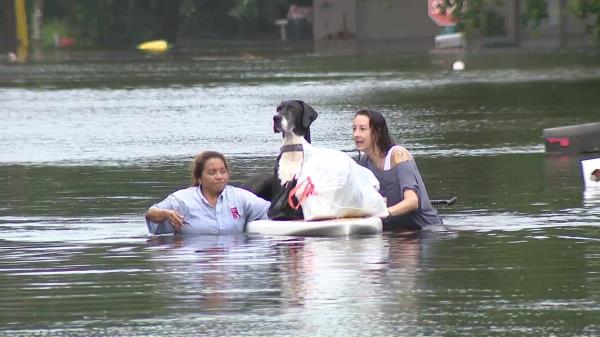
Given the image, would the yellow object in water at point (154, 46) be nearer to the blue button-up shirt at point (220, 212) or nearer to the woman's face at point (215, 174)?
the blue button-up shirt at point (220, 212)

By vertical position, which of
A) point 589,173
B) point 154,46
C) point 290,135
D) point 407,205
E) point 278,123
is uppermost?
point 278,123

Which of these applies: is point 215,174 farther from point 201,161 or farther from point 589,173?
point 589,173

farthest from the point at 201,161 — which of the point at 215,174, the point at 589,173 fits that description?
the point at 589,173

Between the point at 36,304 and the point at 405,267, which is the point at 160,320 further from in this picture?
the point at 405,267

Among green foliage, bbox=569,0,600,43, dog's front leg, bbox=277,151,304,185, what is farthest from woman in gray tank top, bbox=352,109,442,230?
green foliage, bbox=569,0,600,43

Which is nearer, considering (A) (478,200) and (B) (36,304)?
(B) (36,304)

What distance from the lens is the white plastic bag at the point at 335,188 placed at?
13.9 m

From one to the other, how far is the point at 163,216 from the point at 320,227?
122 cm

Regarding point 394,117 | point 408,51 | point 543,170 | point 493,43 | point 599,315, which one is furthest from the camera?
point 493,43

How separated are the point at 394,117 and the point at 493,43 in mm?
39864

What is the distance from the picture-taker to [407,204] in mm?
14031

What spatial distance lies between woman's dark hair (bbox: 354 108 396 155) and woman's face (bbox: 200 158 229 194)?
3.65 ft

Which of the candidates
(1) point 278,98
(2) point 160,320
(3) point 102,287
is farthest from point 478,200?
(1) point 278,98

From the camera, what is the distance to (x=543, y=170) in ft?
65.2
